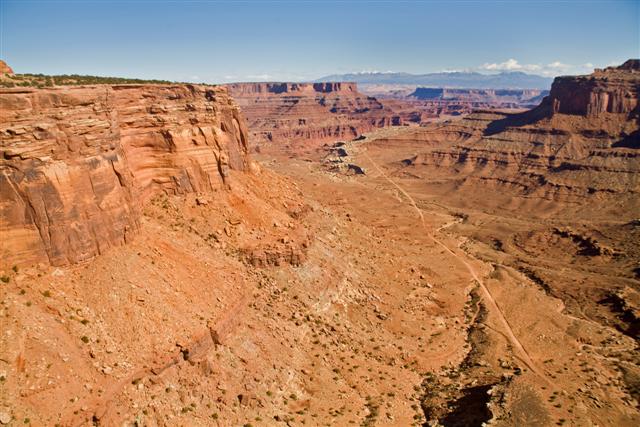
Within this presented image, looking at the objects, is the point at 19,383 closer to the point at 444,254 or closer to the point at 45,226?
the point at 45,226

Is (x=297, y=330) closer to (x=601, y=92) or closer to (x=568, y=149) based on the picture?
(x=568, y=149)

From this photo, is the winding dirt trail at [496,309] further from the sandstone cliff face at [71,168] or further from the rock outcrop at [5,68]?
the rock outcrop at [5,68]

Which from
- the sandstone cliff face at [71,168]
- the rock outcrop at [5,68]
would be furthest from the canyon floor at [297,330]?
the rock outcrop at [5,68]

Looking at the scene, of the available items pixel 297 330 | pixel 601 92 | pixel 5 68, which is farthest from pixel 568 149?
pixel 5 68

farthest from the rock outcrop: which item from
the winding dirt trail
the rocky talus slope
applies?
the rocky talus slope

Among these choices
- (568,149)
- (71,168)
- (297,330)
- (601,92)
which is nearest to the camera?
(71,168)
